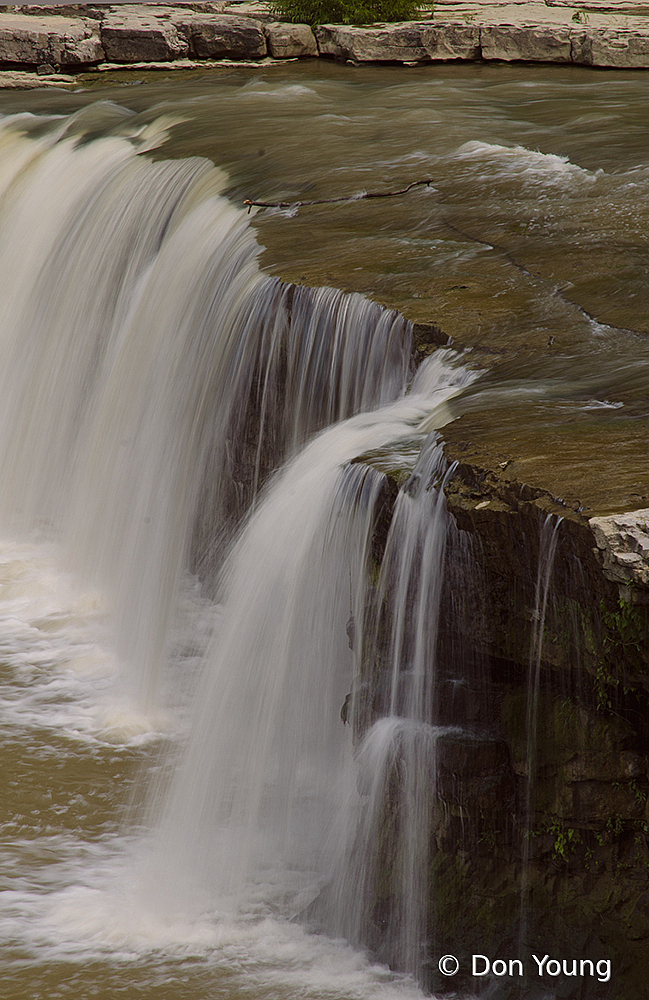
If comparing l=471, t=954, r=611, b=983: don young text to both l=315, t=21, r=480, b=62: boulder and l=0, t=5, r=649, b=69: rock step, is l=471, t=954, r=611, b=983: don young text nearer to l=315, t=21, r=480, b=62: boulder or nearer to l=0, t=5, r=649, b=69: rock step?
l=0, t=5, r=649, b=69: rock step

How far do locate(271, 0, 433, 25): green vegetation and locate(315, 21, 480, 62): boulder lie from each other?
42.8 inches

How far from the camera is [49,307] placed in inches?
301

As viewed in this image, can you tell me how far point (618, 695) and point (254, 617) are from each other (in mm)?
1651

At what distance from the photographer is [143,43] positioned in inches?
495

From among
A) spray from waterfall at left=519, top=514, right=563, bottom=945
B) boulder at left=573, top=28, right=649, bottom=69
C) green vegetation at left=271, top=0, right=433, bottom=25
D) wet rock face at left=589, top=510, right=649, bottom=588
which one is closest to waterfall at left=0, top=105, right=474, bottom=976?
spray from waterfall at left=519, top=514, right=563, bottom=945

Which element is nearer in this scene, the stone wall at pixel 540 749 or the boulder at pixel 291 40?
the stone wall at pixel 540 749

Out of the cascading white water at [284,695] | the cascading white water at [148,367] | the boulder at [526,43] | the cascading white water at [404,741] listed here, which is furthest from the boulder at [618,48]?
the cascading white water at [404,741]

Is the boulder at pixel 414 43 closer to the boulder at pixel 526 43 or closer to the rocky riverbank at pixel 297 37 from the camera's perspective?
the rocky riverbank at pixel 297 37

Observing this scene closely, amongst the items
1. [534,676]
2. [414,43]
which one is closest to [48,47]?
[414,43]

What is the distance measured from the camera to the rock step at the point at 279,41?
439 inches

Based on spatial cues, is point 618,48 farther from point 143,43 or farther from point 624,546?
point 624,546

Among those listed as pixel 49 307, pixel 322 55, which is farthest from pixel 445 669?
pixel 322 55

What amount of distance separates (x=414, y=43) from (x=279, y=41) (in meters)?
1.74

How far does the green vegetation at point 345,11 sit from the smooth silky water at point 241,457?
182 inches
